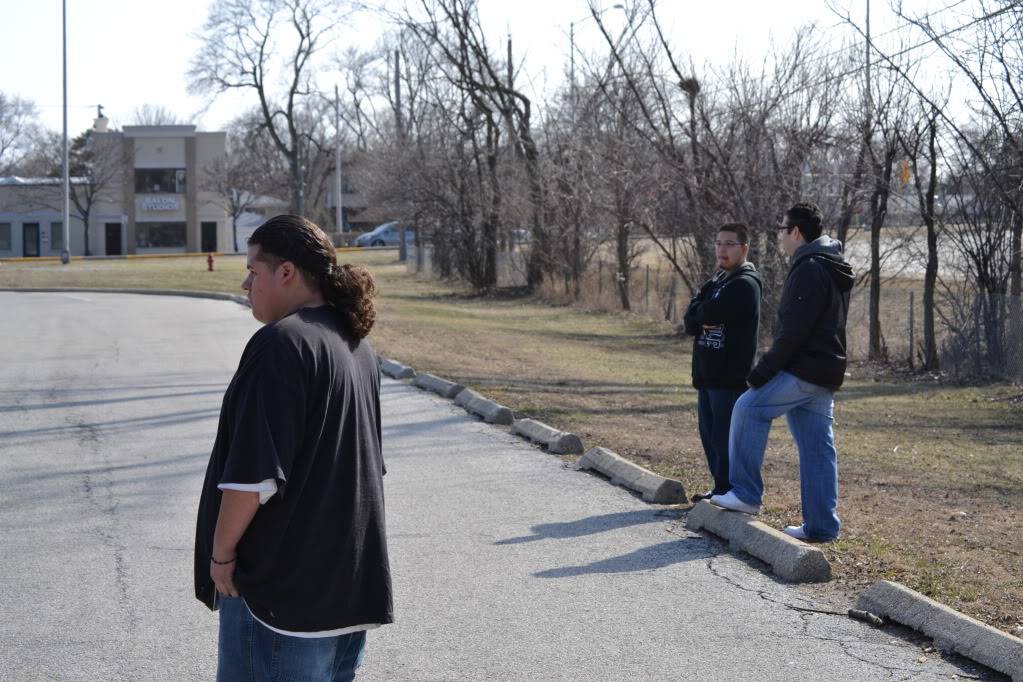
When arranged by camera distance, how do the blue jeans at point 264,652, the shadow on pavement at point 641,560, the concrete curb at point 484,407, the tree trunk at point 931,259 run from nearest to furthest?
the blue jeans at point 264,652, the shadow on pavement at point 641,560, the concrete curb at point 484,407, the tree trunk at point 931,259

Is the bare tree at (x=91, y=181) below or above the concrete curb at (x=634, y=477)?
above

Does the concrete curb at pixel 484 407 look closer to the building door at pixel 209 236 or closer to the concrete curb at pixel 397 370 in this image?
the concrete curb at pixel 397 370

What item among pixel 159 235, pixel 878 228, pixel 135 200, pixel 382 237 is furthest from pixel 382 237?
pixel 878 228

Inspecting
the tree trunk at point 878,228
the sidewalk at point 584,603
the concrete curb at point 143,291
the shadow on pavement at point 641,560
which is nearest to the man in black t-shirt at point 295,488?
the sidewalk at point 584,603

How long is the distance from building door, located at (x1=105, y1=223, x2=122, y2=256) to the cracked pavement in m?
73.8

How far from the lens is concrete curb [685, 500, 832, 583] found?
249 inches

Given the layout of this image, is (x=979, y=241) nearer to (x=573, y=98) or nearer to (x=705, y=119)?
(x=705, y=119)

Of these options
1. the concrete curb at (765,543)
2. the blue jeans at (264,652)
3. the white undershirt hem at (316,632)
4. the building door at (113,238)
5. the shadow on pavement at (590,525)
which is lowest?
the shadow on pavement at (590,525)

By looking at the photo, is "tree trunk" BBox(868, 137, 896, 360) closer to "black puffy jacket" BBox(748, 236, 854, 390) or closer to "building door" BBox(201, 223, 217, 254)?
"black puffy jacket" BBox(748, 236, 854, 390)

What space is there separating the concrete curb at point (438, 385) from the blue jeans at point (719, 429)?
5896 mm

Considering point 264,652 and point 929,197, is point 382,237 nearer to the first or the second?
point 929,197

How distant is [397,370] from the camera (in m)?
15.8

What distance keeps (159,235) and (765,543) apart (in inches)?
3164

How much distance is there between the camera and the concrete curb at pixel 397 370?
15609 mm
